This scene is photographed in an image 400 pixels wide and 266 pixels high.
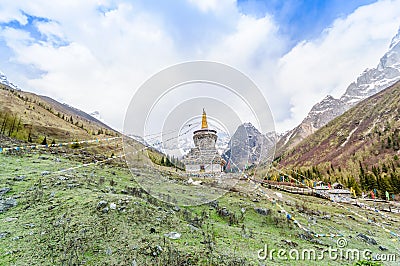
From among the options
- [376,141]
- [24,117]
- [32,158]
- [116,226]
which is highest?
[376,141]

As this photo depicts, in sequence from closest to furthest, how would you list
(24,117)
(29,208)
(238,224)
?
1. (29,208)
2. (238,224)
3. (24,117)

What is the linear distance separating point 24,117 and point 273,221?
4919 centimetres

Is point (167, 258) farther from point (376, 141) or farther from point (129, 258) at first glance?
point (376, 141)

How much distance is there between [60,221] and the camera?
672cm

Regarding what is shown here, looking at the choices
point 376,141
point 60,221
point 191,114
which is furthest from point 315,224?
point 376,141
